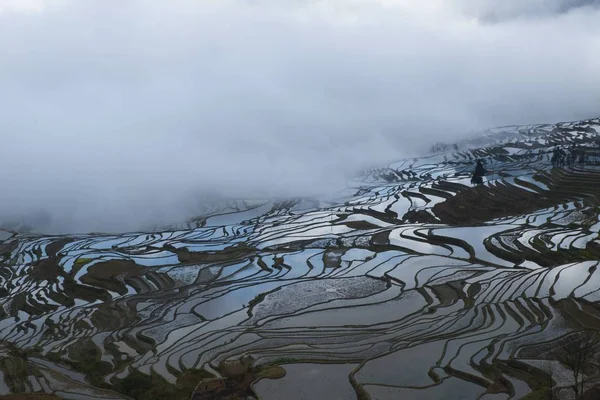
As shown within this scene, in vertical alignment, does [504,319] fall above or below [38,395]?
below

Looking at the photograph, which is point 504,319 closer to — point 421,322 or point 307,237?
point 421,322

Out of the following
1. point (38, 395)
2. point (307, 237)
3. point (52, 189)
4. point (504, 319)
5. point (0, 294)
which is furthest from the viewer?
point (52, 189)

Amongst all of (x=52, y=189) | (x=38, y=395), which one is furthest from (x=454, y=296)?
(x=52, y=189)

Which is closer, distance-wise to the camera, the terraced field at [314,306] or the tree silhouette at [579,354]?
the tree silhouette at [579,354]

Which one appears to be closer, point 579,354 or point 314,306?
point 579,354

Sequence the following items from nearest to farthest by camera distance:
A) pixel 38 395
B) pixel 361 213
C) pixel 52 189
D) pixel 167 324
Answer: pixel 38 395, pixel 167 324, pixel 361 213, pixel 52 189

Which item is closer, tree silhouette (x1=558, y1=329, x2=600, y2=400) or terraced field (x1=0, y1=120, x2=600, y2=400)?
tree silhouette (x1=558, y1=329, x2=600, y2=400)

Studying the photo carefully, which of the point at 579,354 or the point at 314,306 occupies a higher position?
the point at 579,354

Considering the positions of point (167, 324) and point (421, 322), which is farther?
point (167, 324)
